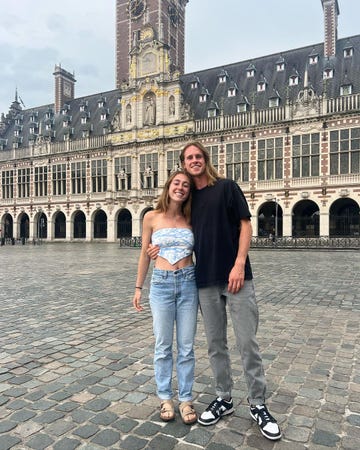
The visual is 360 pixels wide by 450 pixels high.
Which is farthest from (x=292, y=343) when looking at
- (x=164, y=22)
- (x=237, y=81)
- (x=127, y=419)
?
(x=164, y=22)

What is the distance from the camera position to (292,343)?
16.4 feet

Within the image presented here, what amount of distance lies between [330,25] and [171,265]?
3694cm

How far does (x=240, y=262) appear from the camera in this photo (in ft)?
9.41

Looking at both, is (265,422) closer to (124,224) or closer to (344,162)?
(344,162)

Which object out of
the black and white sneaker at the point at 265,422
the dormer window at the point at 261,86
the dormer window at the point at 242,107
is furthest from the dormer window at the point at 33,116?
the black and white sneaker at the point at 265,422

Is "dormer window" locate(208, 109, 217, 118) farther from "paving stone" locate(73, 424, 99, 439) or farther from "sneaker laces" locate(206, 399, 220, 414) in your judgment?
"paving stone" locate(73, 424, 99, 439)

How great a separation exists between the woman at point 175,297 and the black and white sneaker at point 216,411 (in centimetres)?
9

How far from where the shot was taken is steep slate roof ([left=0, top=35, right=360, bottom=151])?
3127cm

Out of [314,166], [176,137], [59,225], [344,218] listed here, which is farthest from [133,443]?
[59,225]

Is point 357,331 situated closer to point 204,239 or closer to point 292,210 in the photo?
point 204,239

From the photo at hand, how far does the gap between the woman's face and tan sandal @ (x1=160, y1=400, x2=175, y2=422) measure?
68.2 inches

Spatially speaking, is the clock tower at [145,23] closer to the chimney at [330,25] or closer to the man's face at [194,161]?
the chimney at [330,25]

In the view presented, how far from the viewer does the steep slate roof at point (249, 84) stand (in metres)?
31.3

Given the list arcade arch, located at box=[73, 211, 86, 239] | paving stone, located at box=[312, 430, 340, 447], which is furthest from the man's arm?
arcade arch, located at box=[73, 211, 86, 239]
